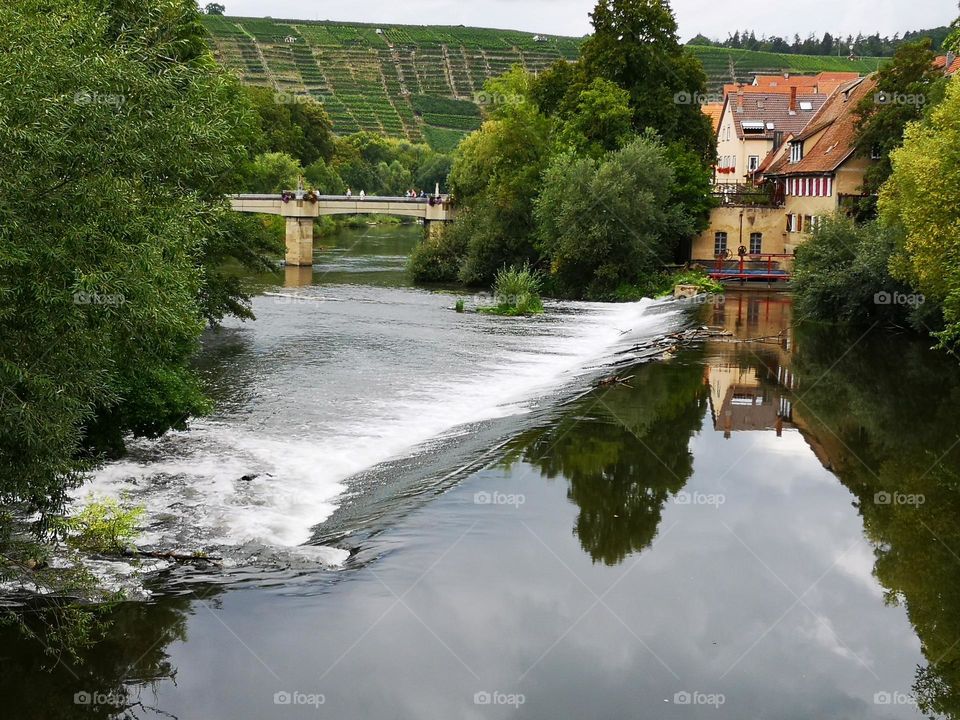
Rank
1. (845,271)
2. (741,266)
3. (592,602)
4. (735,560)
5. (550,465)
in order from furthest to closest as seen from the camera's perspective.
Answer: (741,266) < (845,271) < (550,465) < (735,560) < (592,602)

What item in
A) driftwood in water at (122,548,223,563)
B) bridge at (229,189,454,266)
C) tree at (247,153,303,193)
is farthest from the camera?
tree at (247,153,303,193)

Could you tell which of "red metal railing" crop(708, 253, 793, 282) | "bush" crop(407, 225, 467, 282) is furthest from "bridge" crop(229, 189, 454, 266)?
"red metal railing" crop(708, 253, 793, 282)

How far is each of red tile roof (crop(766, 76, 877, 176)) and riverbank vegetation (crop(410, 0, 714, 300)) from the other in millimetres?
5039

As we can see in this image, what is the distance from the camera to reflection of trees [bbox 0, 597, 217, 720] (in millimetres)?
11977

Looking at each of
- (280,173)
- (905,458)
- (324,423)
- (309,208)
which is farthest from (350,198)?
(905,458)

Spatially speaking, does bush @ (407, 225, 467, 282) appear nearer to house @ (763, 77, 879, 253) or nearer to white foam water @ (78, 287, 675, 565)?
house @ (763, 77, 879, 253)

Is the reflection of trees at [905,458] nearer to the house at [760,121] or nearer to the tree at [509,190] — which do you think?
the tree at [509,190]

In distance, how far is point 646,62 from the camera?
56.4 meters

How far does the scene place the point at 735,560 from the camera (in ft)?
54.6

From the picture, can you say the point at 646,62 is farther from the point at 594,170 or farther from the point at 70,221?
the point at 70,221

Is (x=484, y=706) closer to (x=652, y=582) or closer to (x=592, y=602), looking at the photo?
(x=592, y=602)

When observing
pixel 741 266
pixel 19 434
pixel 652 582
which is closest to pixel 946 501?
pixel 652 582

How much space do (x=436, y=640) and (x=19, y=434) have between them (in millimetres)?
5393

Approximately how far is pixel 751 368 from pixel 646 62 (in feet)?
94.2
